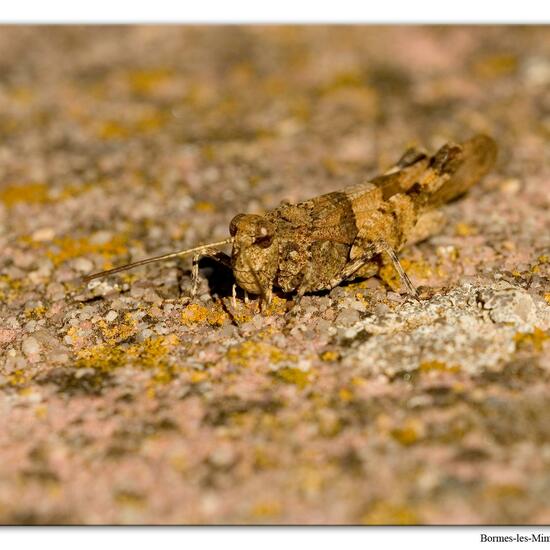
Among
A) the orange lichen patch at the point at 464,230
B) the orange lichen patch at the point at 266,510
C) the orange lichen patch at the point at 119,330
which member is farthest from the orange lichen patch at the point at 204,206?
the orange lichen patch at the point at 266,510

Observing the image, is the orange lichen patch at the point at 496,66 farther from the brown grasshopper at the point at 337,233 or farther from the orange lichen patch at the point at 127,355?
the orange lichen patch at the point at 127,355

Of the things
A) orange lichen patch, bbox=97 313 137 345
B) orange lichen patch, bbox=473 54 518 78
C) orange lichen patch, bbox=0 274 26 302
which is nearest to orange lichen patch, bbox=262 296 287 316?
orange lichen patch, bbox=97 313 137 345

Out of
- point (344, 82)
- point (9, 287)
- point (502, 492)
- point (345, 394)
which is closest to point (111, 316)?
point (9, 287)

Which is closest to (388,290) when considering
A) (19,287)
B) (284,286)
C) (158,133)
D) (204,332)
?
(284,286)

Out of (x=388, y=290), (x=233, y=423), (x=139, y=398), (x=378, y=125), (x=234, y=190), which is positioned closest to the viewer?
(x=233, y=423)

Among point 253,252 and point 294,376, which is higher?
point 253,252

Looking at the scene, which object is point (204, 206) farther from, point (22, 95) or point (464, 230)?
point (22, 95)

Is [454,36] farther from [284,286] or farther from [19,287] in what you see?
[19,287]

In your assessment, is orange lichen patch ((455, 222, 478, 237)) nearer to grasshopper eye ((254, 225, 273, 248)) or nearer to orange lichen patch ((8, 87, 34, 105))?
grasshopper eye ((254, 225, 273, 248))
